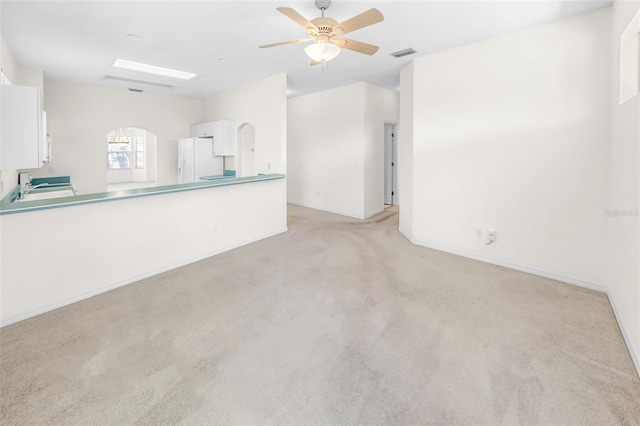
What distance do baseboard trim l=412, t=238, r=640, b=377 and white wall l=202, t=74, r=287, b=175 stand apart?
2.64 m

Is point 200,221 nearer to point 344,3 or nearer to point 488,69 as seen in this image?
point 344,3

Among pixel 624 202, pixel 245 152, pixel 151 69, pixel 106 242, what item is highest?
pixel 151 69

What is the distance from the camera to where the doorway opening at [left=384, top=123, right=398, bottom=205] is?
7160 mm

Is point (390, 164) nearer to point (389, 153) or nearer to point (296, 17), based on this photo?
point (389, 153)

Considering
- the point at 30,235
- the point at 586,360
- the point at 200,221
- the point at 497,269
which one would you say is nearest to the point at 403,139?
the point at 497,269

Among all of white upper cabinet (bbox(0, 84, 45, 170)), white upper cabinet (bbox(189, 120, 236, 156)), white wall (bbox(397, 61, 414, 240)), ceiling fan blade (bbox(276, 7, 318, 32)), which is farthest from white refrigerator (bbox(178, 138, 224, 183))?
ceiling fan blade (bbox(276, 7, 318, 32))

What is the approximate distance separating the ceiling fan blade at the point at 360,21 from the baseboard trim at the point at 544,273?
2825 millimetres

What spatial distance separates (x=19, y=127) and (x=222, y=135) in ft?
13.2

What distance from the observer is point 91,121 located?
19.6 feet

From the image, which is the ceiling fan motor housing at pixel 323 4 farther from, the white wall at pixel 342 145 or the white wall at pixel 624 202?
the white wall at pixel 342 145

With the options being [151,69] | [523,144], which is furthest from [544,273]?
[151,69]

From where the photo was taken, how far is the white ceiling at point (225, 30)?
282cm

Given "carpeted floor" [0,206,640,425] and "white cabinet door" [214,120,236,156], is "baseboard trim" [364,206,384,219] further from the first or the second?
"white cabinet door" [214,120,236,156]

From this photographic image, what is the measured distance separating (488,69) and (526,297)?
8.50 ft
